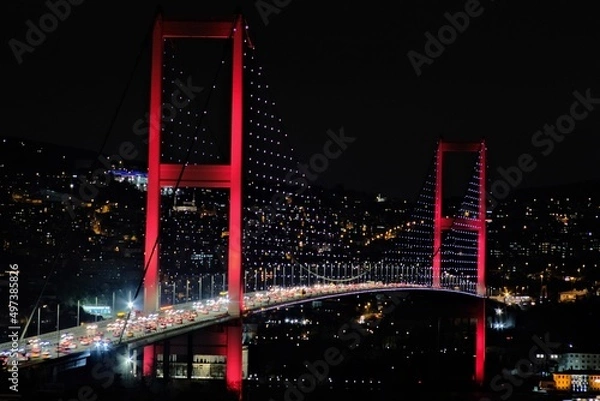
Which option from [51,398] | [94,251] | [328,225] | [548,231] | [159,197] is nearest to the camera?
[51,398]

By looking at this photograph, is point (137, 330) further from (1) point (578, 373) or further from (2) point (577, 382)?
(1) point (578, 373)

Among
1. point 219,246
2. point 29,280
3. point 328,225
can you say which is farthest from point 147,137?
point 328,225

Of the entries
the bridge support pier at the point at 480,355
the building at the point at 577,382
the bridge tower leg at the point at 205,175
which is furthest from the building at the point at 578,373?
the bridge tower leg at the point at 205,175

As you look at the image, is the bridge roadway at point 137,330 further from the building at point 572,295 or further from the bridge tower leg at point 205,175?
the building at point 572,295

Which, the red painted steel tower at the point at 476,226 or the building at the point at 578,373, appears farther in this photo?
the building at the point at 578,373

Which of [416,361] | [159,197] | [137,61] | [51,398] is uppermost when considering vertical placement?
[137,61]

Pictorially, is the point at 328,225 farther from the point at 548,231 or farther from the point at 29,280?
the point at 548,231
